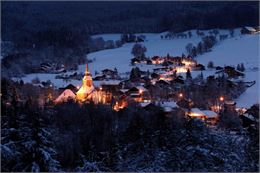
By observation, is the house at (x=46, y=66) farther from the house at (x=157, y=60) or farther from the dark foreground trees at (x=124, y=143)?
the dark foreground trees at (x=124, y=143)

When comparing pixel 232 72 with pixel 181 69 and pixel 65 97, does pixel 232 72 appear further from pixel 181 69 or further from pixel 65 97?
pixel 65 97

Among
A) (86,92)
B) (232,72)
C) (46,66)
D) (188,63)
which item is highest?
(188,63)

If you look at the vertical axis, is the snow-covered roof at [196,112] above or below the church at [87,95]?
below

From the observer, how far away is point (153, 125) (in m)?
12.4

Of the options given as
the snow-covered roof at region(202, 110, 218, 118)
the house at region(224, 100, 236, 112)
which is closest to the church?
the snow-covered roof at region(202, 110, 218, 118)

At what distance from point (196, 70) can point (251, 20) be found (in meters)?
→ 33.4

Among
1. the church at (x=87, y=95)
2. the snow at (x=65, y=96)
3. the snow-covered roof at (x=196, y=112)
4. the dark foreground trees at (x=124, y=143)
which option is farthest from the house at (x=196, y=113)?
the snow at (x=65, y=96)

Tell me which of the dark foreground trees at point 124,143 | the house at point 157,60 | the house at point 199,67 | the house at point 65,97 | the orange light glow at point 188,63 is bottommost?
the dark foreground trees at point 124,143

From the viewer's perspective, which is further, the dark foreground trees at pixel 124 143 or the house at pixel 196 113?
the house at pixel 196 113

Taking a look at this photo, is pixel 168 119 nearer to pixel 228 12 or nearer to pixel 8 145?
pixel 8 145

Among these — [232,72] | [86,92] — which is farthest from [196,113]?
[232,72]

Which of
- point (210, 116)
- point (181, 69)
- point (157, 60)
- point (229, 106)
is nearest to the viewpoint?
point (210, 116)

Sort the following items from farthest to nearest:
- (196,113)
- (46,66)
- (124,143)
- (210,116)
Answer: (46,66) → (196,113) → (210,116) → (124,143)

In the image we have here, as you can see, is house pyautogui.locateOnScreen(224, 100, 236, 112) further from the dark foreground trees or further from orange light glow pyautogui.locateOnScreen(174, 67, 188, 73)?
orange light glow pyautogui.locateOnScreen(174, 67, 188, 73)
